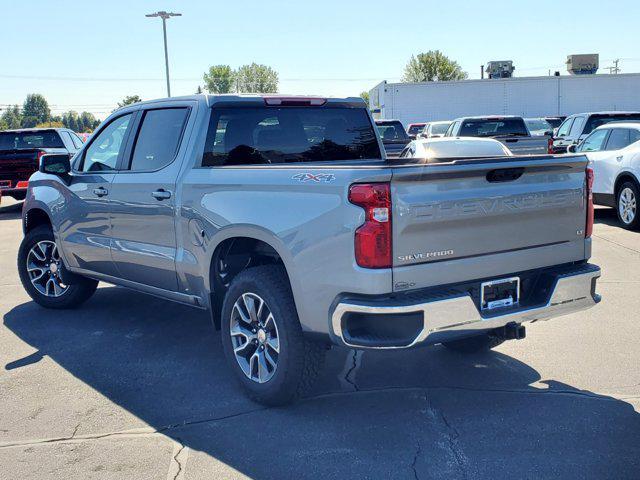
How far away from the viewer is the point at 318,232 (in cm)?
407

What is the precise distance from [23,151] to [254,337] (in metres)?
13.4

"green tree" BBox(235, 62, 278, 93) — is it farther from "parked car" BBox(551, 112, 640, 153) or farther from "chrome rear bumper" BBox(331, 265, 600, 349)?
"chrome rear bumper" BBox(331, 265, 600, 349)

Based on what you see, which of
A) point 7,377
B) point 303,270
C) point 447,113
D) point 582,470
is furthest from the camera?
point 447,113

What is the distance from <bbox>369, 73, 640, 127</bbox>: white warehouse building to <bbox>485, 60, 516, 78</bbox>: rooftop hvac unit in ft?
31.1

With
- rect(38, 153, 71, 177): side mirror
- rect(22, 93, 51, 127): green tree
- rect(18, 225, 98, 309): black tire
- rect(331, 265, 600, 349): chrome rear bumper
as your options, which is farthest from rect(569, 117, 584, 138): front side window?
rect(22, 93, 51, 127): green tree

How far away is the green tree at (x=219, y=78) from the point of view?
122938mm

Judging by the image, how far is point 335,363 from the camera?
5.46 m

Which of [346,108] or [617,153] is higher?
[346,108]

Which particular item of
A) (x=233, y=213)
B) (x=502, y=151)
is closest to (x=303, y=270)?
(x=233, y=213)

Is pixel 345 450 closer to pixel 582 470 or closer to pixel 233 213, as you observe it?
pixel 582 470

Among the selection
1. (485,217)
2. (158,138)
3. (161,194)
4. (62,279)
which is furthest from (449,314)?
(62,279)

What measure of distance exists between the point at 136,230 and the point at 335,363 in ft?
6.04

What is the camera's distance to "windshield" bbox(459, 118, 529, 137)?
1814 centimetres

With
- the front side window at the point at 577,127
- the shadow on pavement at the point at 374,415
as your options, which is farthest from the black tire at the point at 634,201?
the shadow on pavement at the point at 374,415
